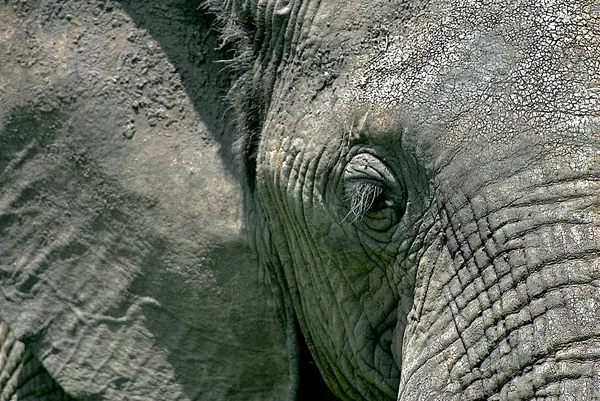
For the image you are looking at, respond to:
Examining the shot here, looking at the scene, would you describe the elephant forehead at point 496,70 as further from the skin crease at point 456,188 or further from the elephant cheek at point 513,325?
the elephant cheek at point 513,325

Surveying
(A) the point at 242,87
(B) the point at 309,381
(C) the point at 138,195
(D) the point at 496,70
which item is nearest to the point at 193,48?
(A) the point at 242,87

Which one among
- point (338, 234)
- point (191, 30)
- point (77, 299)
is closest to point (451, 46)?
point (338, 234)

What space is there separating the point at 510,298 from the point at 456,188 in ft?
0.92

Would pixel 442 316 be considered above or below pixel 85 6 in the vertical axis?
below

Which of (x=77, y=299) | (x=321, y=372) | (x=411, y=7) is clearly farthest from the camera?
(x=77, y=299)

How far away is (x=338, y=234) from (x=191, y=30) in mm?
828

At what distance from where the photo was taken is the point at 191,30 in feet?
13.0

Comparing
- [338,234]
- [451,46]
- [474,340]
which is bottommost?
[474,340]

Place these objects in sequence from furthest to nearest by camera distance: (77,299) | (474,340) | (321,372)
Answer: (77,299) < (321,372) < (474,340)

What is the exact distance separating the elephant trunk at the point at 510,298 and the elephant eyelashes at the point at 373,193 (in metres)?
0.14

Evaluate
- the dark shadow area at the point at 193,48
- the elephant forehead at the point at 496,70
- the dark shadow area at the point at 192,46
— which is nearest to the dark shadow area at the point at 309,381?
the dark shadow area at the point at 193,48

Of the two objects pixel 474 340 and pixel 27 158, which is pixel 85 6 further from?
pixel 474 340

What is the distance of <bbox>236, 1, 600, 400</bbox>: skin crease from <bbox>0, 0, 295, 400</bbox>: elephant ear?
32cm

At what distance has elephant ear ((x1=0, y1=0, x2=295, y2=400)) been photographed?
12.9 ft
